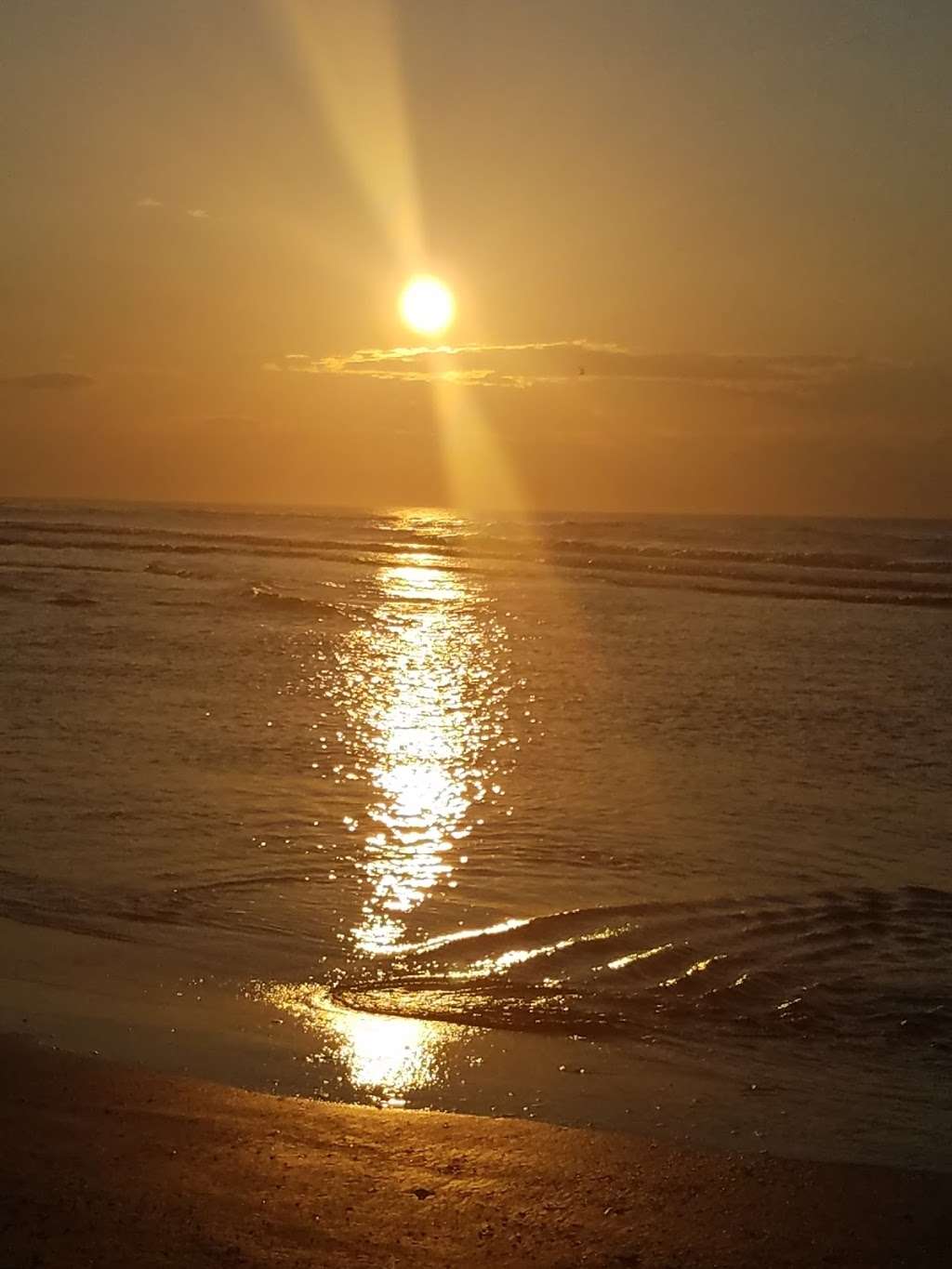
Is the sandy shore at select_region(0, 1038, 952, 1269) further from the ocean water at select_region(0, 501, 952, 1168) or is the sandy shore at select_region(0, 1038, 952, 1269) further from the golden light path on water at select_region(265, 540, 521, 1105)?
the golden light path on water at select_region(265, 540, 521, 1105)

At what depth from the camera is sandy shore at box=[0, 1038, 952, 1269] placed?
3982 mm

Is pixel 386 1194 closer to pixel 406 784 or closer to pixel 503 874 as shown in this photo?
pixel 503 874

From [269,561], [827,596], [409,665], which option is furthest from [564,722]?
[269,561]

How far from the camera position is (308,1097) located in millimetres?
5164

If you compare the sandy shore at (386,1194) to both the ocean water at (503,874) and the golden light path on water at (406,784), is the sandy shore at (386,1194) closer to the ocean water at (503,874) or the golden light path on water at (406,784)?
the ocean water at (503,874)

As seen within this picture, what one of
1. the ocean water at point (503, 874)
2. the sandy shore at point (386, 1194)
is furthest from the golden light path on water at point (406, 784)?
the sandy shore at point (386, 1194)

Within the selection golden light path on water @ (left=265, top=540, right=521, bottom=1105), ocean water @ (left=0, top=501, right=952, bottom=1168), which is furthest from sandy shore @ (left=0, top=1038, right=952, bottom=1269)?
golden light path on water @ (left=265, top=540, right=521, bottom=1105)

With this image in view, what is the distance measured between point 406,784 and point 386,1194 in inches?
276

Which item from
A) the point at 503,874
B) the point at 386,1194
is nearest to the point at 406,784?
the point at 503,874

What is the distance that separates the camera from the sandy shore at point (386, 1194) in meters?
3.98

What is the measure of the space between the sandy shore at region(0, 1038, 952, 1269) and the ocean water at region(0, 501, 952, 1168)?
36cm

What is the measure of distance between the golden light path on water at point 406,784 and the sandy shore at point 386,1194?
64cm

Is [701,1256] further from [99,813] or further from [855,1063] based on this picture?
[99,813]

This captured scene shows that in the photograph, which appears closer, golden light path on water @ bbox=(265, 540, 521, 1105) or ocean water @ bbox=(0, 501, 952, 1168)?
ocean water @ bbox=(0, 501, 952, 1168)
